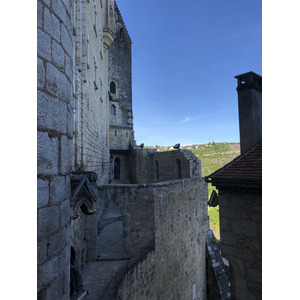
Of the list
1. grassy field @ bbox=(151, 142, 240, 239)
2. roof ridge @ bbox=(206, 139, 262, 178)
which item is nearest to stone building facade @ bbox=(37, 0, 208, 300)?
roof ridge @ bbox=(206, 139, 262, 178)

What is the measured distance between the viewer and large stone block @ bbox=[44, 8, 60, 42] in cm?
179

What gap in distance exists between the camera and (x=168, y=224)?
29.7 feet

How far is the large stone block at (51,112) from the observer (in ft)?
5.55

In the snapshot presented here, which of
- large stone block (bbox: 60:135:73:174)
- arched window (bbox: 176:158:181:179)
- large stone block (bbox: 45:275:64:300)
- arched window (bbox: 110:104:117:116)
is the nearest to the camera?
large stone block (bbox: 45:275:64:300)

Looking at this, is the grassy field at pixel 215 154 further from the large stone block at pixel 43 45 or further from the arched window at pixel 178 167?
the large stone block at pixel 43 45

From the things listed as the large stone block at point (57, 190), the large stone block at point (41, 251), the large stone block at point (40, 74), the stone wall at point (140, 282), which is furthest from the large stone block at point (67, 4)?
the stone wall at point (140, 282)

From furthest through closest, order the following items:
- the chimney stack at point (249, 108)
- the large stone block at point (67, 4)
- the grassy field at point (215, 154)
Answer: the grassy field at point (215, 154), the chimney stack at point (249, 108), the large stone block at point (67, 4)

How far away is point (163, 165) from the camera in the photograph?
17.3 meters

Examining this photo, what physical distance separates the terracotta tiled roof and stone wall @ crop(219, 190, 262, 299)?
1.18ft

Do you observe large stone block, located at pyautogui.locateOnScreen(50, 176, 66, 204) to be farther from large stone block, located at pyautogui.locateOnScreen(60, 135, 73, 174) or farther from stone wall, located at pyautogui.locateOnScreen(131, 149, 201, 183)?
stone wall, located at pyautogui.locateOnScreen(131, 149, 201, 183)

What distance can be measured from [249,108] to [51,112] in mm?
4601
